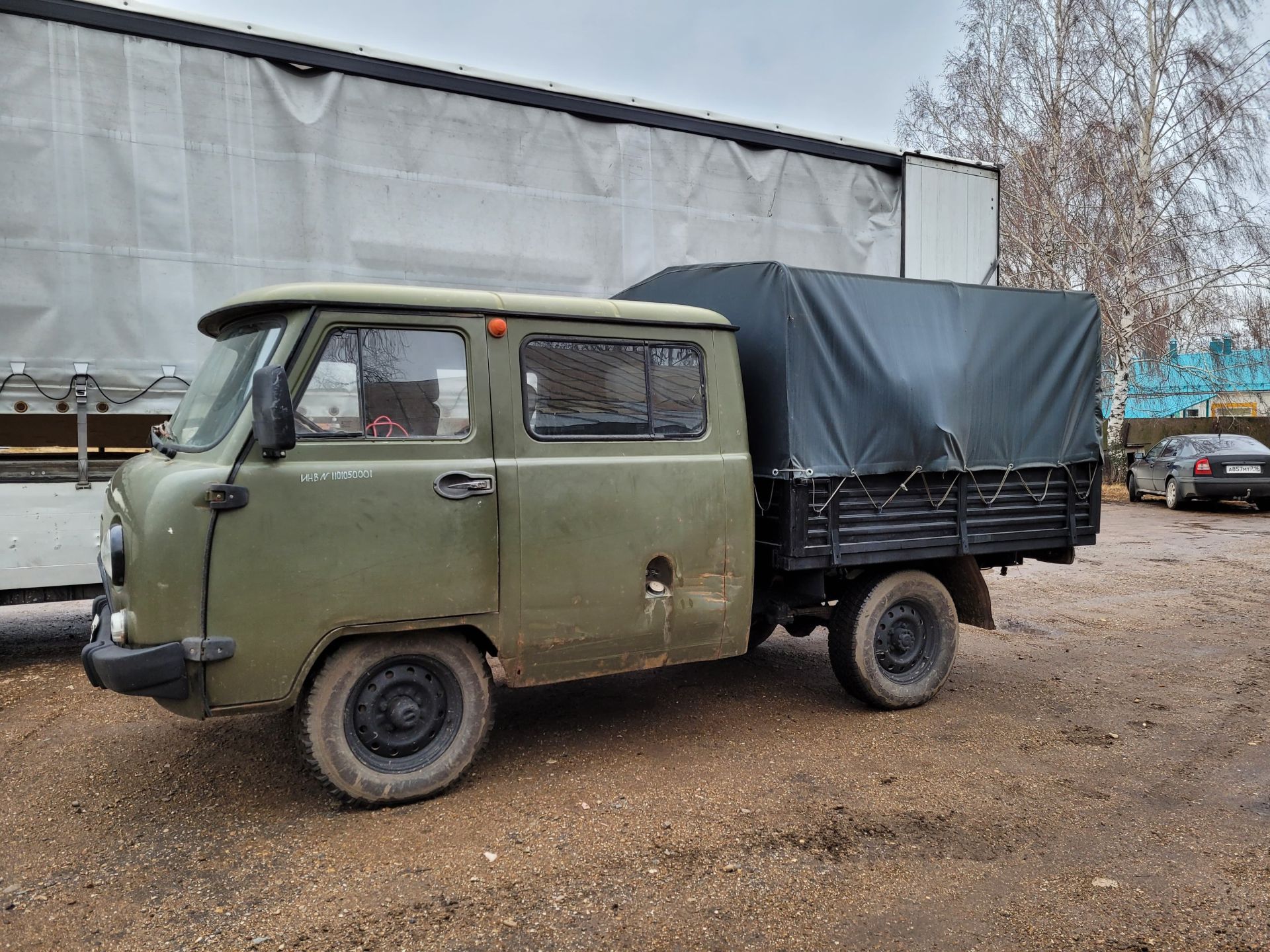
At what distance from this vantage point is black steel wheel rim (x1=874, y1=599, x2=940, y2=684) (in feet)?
18.2

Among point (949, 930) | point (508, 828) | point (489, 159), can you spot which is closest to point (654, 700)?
point (508, 828)

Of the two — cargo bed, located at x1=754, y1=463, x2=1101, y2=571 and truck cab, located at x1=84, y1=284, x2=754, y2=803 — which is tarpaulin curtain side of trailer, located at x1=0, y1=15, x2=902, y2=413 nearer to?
truck cab, located at x1=84, y1=284, x2=754, y2=803

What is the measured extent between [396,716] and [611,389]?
6.05 ft

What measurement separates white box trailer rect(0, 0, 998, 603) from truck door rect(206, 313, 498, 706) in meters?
2.63

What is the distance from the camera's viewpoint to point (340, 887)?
3418 millimetres

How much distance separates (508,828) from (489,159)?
4.79 metres

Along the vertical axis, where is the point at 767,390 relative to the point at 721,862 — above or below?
above

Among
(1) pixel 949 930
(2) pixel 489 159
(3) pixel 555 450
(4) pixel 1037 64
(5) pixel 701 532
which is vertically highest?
(4) pixel 1037 64

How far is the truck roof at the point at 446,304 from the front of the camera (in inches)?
158

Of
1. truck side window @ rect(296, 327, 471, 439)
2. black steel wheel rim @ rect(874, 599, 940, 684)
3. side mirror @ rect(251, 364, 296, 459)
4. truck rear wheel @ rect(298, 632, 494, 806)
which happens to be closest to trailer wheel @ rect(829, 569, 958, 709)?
black steel wheel rim @ rect(874, 599, 940, 684)

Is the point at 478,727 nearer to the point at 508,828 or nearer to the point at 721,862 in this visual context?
the point at 508,828

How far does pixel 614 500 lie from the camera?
4.51 meters

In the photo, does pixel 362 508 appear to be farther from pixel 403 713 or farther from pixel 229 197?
pixel 229 197

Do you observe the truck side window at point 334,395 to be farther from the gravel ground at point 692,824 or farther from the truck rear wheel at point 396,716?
the gravel ground at point 692,824
